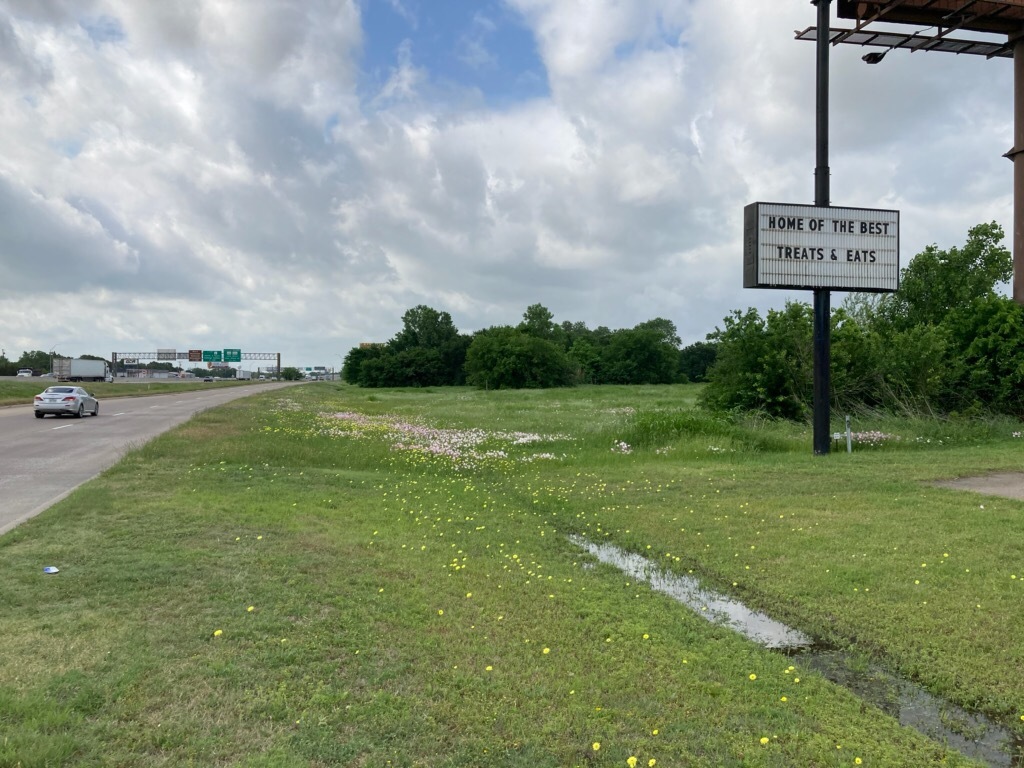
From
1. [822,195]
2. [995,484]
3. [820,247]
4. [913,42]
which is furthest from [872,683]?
[913,42]

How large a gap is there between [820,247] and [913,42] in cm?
1023

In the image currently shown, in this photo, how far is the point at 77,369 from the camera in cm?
9950

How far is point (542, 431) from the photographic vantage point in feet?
80.1

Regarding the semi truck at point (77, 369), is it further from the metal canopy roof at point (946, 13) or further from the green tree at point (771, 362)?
the metal canopy roof at point (946, 13)

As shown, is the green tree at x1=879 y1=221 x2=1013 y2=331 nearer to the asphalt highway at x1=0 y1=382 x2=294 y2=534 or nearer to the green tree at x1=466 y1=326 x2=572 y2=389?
the asphalt highway at x1=0 y1=382 x2=294 y2=534

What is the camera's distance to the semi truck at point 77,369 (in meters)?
98.8

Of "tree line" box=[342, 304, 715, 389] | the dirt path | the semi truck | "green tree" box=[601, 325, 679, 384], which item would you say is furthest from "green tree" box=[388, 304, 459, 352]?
the dirt path

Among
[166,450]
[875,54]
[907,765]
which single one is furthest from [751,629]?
[875,54]

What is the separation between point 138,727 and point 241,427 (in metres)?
20.1

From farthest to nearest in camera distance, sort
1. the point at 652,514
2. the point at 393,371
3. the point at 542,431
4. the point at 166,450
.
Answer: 1. the point at 393,371
2. the point at 542,431
3. the point at 166,450
4. the point at 652,514

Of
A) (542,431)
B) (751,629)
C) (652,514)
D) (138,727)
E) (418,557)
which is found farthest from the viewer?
(542,431)

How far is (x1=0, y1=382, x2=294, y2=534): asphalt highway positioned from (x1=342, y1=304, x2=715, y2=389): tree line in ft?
253

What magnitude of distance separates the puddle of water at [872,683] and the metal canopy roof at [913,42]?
673 inches

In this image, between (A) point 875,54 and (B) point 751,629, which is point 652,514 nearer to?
(B) point 751,629
